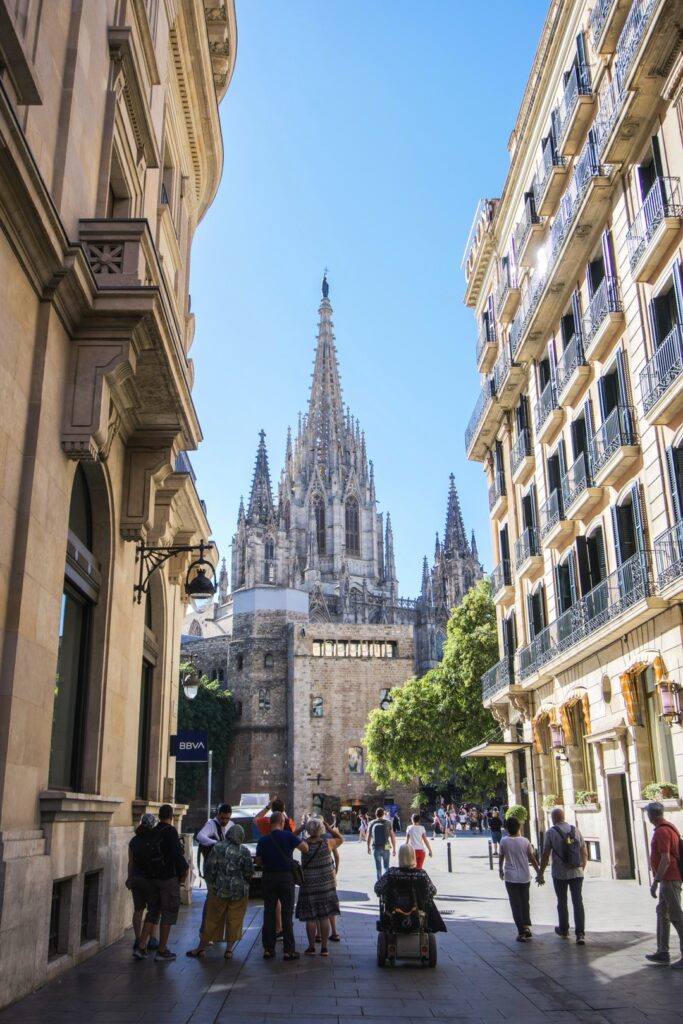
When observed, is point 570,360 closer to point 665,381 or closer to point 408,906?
point 665,381

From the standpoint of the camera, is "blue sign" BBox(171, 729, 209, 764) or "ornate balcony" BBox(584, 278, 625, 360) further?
"ornate balcony" BBox(584, 278, 625, 360)

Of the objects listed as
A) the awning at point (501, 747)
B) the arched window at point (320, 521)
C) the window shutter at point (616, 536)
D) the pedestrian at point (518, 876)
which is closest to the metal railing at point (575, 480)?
the window shutter at point (616, 536)

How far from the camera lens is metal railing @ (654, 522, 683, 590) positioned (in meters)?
14.7

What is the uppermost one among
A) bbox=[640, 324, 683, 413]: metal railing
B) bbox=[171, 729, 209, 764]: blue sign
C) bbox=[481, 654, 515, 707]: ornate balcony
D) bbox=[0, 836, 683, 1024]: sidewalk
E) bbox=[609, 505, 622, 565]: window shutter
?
bbox=[640, 324, 683, 413]: metal railing

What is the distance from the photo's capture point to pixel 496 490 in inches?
1117

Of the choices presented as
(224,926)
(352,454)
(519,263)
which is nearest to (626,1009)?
(224,926)

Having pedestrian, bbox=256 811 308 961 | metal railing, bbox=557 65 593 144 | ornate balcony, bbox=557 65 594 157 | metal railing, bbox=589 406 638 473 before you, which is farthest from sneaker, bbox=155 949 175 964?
metal railing, bbox=557 65 593 144

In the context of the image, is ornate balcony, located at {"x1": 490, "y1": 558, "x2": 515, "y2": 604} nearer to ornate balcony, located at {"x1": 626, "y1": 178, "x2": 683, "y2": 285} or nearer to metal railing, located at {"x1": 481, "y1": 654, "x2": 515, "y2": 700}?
metal railing, located at {"x1": 481, "y1": 654, "x2": 515, "y2": 700}

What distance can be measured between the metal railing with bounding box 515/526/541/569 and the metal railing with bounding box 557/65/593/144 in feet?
30.9

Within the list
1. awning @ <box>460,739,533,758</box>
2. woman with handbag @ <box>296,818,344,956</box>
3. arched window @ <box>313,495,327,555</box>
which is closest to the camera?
woman with handbag @ <box>296,818,344,956</box>

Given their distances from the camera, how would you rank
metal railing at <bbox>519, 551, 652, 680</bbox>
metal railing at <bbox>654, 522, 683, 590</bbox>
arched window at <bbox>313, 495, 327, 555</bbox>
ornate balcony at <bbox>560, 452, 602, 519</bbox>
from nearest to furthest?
metal railing at <bbox>654, 522, 683, 590</bbox>
metal railing at <bbox>519, 551, 652, 680</bbox>
ornate balcony at <bbox>560, 452, 602, 519</bbox>
arched window at <bbox>313, 495, 327, 555</bbox>

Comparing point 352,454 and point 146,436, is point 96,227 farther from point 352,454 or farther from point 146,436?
point 352,454

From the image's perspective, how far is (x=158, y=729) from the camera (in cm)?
1522

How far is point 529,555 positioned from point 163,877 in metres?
15.9
